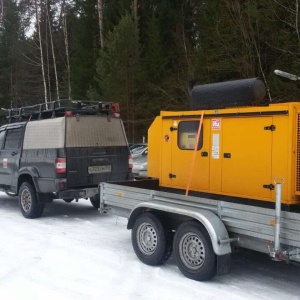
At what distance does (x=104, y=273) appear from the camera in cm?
571

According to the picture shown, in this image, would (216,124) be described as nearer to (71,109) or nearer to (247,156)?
(247,156)

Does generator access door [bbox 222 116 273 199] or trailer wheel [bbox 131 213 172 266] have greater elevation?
generator access door [bbox 222 116 273 199]

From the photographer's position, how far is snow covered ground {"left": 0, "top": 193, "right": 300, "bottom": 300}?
5012 mm

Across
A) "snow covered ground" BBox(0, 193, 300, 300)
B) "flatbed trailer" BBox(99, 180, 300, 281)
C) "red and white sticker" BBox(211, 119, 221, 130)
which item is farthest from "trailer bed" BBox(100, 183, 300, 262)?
"red and white sticker" BBox(211, 119, 221, 130)

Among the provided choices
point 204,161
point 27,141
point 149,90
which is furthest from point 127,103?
point 204,161

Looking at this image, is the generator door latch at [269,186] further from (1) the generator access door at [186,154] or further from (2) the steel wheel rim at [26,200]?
(2) the steel wheel rim at [26,200]

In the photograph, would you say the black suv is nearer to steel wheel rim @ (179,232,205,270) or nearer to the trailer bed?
the trailer bed

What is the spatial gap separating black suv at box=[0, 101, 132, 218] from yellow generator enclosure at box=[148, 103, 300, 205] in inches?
105

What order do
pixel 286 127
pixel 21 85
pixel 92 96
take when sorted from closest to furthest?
pixel 286 127
pixel 92 96
pixel 21 85

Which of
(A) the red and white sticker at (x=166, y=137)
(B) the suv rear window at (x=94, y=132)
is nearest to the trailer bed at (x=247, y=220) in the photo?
(A) the red and white sticker at (x=166, y=137)

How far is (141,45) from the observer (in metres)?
29.2

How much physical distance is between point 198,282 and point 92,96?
882 inches

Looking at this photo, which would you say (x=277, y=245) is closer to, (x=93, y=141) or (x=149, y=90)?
(x=93, y=141)

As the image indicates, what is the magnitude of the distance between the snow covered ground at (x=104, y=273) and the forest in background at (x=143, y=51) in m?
13.8
